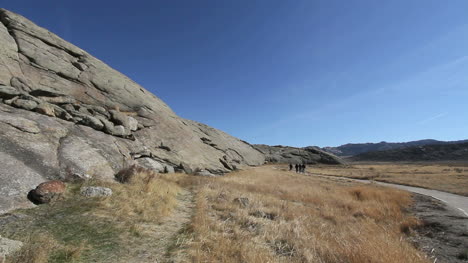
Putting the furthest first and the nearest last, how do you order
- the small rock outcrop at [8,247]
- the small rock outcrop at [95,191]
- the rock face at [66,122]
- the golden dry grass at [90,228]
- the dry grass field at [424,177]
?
the dry grass field at [424,177] < the rock face at [66,122] < the small rock outcrop at [95,191] < the golden dry grass at [90,228] < the small rock outcrop at [8,247]

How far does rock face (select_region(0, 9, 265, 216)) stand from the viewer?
990 centimetres

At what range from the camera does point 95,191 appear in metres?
9.73

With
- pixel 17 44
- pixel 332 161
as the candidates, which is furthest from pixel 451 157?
pixel 17 44

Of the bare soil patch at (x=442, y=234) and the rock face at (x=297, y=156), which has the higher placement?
the rock face at (x=297, y=156)

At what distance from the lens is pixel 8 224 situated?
21.1 ft

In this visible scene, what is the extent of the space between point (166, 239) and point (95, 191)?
468 centimetres

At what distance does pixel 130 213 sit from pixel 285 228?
6007 millimetres

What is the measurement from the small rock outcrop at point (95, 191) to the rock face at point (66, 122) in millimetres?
1584

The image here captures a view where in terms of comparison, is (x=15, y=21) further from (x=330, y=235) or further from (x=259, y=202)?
(x=330, y=235)

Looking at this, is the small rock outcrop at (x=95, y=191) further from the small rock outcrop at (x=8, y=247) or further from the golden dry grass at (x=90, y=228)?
the small rock outcrop at (x=8, y=247)

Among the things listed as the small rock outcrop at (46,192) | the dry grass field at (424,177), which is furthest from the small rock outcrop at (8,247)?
the dry grass field at (424,177)

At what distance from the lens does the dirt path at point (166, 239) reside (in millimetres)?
5848

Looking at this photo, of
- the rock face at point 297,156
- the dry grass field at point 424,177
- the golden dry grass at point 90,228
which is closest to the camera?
the golden dry grass at point 90,228

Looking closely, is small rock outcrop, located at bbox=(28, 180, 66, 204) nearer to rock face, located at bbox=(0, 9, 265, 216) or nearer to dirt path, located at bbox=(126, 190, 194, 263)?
rock face, located at bbox=(0, 9, 265, 216)
